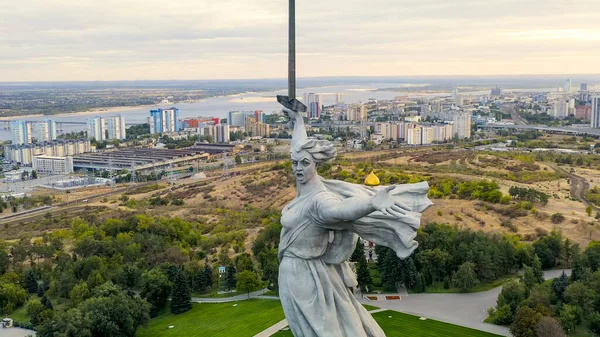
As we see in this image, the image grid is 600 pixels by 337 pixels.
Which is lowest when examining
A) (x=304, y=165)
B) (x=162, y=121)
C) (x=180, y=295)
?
(x=180, y=295)

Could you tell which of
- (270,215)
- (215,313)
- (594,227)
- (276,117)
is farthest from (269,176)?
(276,117)

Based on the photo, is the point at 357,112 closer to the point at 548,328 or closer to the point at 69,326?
the point at 548,328

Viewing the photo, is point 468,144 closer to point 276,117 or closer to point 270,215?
point 270,215

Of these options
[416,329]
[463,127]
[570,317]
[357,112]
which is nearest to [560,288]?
[570,317]

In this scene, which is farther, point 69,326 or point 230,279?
point 230,279

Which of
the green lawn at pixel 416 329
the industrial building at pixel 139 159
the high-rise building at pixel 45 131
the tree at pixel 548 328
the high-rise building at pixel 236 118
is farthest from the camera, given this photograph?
the high-rise building at pixel 236 118

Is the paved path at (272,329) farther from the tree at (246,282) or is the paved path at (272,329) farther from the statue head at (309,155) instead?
the statue head at (309,155)

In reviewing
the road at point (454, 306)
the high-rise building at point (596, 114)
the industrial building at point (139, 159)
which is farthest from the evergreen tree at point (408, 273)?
the high-rise building at point (596, 114)
